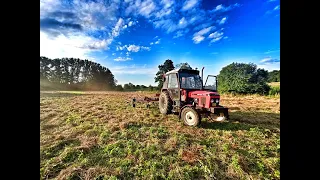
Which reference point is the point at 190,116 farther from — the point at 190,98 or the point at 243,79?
the point at 243,79

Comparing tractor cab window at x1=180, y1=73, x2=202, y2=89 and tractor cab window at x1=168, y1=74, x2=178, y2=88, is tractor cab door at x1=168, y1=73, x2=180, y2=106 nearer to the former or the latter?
tractor cab window at x1=168, y1=74, x2=178, y2=88

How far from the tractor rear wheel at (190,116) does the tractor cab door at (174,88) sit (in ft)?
1.84

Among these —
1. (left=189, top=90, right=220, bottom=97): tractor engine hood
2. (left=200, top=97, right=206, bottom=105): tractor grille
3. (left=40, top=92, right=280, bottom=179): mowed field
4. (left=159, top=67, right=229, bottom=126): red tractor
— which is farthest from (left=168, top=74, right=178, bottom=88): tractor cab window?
(left=40, top=92, right=280, bottom=179): mowed field

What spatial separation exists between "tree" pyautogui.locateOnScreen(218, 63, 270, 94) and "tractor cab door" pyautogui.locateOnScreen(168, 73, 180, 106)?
7406mm

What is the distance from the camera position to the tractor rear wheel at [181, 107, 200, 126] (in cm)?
351

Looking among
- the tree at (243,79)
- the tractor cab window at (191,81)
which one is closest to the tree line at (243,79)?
the tree at (243,79)

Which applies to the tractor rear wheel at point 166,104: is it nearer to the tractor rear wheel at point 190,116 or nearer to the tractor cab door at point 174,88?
the tractor cab door at point 174,88

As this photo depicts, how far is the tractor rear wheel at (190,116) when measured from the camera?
3.51m

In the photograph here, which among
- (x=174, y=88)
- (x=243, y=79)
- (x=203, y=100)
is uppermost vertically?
(x=243, y=79)

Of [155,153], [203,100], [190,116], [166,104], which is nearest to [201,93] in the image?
[203,100]

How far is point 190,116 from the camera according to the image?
3.68 metres

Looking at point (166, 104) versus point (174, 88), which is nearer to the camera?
point (174, 88)

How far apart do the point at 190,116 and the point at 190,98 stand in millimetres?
681
